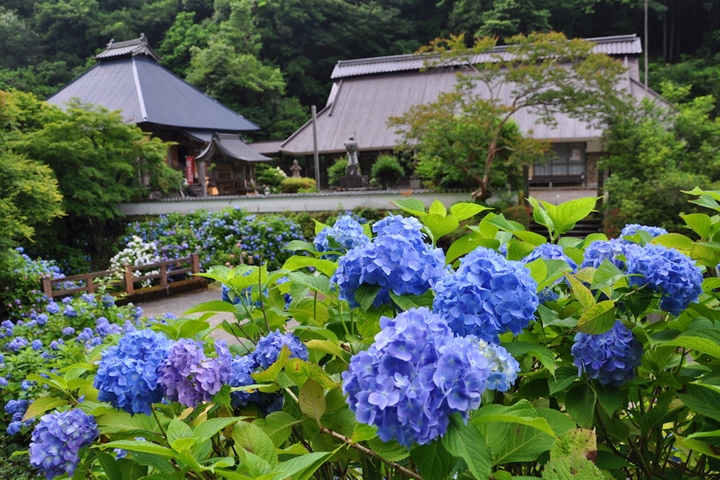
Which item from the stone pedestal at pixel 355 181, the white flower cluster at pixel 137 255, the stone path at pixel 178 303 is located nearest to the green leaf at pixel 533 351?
the stone path at pixel 178 303

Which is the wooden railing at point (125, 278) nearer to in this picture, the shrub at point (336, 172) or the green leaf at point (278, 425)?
the green leaf at point (278, 425)

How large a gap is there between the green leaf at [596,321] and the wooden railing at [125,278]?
6.19 meters

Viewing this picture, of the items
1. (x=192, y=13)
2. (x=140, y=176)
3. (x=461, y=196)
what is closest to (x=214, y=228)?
(x=140, y=176)

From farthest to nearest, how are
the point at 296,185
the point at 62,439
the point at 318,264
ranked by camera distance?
the point at 296,185 → the point at 318,264 → the point at 62,439

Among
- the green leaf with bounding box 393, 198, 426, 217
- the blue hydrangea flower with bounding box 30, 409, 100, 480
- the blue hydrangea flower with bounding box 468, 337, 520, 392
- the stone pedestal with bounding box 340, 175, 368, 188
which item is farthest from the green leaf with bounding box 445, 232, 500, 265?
the stone pedestal with bounding box 340, 175, 368, 188

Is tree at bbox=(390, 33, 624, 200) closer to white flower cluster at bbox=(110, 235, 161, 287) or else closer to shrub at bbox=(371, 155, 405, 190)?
shrub at bbox=(371, 155, 405, 190)

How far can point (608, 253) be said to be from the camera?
3.76 ft

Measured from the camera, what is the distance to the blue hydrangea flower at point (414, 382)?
0.59 metres

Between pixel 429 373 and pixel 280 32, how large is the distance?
97.2 ft

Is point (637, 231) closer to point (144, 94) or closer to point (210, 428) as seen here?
point (210, 428)

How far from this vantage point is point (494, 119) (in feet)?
30.5

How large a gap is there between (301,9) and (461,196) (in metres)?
21.5

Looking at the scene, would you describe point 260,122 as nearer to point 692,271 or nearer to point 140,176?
point 140,176

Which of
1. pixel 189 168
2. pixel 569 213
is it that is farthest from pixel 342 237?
pixel 189 168
